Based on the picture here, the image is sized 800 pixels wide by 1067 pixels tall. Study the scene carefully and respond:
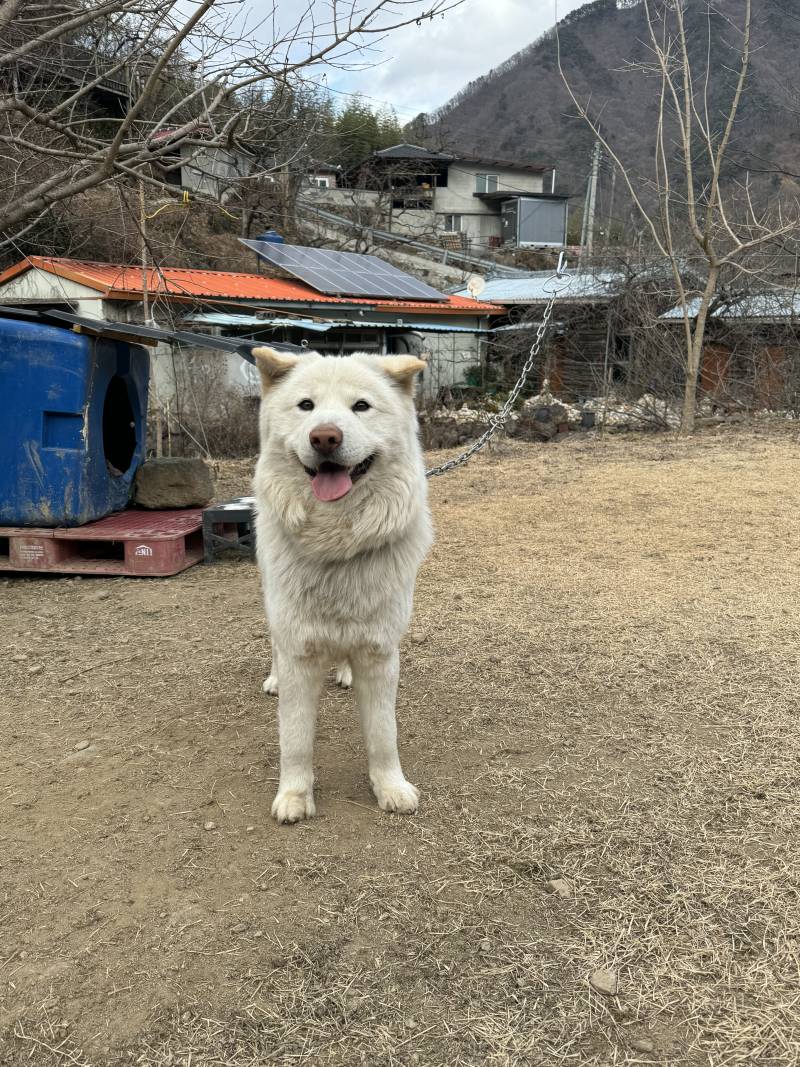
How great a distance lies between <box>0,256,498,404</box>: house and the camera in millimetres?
12047

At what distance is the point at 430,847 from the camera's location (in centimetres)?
234

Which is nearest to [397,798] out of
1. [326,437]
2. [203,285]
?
[326,437]

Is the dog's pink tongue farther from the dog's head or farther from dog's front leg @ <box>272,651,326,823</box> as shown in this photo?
dog's front leg @ <box>272,651,326,823</box>

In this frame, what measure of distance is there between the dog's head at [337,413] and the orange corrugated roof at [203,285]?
7356 mm

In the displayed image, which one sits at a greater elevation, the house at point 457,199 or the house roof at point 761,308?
the house at point 457,199

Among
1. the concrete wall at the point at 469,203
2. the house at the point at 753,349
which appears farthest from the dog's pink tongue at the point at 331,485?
the concrete wall at the point at 469,203

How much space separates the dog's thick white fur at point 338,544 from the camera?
230 centimetres

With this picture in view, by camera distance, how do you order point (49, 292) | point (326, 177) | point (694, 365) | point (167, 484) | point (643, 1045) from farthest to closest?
point (326, 177) → point (49, 292) → point (694, 365) → point (167, 484) → point (643, 1045)

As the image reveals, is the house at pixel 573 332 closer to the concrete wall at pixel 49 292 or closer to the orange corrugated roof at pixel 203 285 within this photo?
the orange corrugated roof at pixel 203 285

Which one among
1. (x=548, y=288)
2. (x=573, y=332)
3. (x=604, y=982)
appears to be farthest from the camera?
(x=548, y=288)

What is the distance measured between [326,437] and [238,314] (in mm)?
12859

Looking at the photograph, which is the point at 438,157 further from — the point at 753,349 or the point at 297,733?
the point at 297,733

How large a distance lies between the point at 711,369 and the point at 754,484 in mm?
8605

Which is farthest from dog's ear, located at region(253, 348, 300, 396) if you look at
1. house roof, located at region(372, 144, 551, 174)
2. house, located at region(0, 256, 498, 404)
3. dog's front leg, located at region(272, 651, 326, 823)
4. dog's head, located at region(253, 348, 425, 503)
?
house roof, located at region(372, 144, 551, 174)
